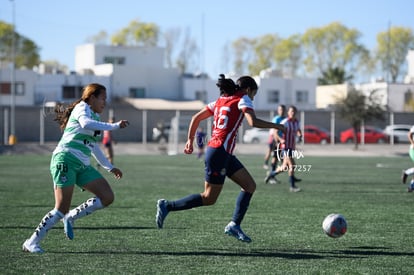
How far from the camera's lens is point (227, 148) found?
9.74 m

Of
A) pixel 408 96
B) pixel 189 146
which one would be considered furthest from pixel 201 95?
pixel 189 146

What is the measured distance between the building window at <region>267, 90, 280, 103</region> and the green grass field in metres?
62.9

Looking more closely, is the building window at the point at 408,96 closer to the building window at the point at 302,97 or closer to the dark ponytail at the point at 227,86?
the building window at the point at 302,97

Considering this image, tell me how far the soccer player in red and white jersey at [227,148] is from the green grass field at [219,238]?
494 mm

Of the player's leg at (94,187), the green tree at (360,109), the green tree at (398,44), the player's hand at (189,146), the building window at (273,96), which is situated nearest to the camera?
the player's leg at (94,187)

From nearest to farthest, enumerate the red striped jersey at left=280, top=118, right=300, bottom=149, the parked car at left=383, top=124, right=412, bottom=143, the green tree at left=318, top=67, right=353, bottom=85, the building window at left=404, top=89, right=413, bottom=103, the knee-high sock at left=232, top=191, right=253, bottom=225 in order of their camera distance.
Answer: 1. the knee-high sock at left=232, top=191, right=253, bottom=225
2. the red striped jersey at left=280, top=118, right=300, bottom=149
3. the parked car at left=383, top=124, right=412, bottom=143
4. the building window at left=404, top=89, right=413, bottom=103
5. the green tree at left=318, top=67, right=353, bottom=85

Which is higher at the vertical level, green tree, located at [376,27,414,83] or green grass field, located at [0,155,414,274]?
green tree, located at [376,27,414,83]

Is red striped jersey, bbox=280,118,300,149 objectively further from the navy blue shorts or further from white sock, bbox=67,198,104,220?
white sock, bbox=67,198,104,220

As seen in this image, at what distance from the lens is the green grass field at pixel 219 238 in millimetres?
8310

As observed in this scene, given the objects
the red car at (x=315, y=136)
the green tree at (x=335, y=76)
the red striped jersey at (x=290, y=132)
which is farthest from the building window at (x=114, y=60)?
the red striped jersey at (x=290, y=132)

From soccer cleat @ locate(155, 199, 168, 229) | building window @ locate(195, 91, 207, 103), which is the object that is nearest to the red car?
building window @ locate(195, 91, 207, 103)

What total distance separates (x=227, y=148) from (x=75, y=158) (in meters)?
2.02

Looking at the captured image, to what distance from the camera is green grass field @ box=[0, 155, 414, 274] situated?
8.31m

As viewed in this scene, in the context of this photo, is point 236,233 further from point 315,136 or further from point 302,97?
point 302,97
